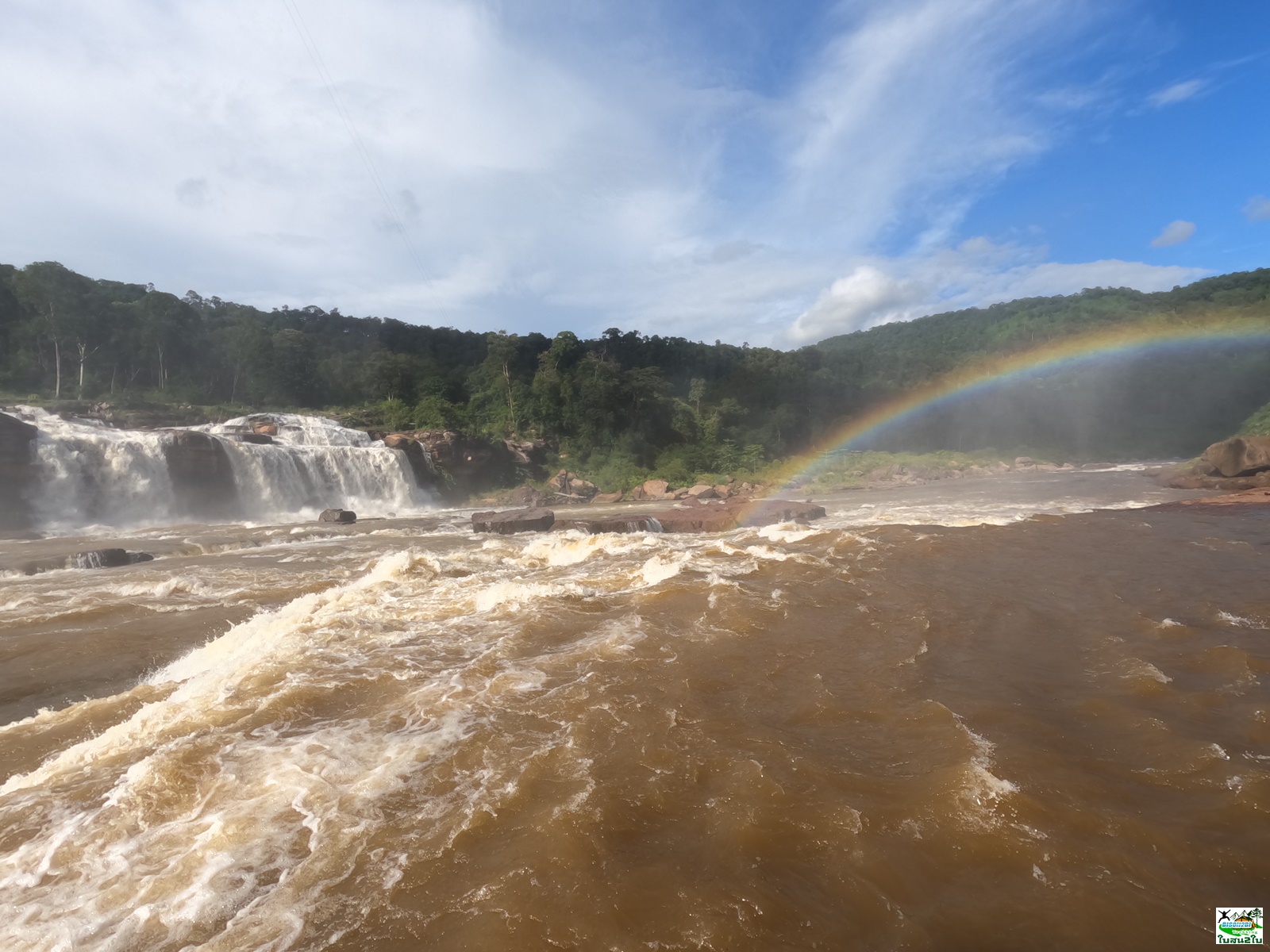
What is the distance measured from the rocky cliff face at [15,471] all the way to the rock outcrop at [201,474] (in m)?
3.90

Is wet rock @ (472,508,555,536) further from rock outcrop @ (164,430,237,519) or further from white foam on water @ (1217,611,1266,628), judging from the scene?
white foam on water @ (1217,611,1266,628)

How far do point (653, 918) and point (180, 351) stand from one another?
166 feet

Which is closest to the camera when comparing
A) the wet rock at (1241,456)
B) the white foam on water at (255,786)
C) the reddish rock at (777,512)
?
the white foam on water at (255,786)

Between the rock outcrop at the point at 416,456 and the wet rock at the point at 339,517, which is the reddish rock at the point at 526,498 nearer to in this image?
the rock outcrop at the point at 416,456

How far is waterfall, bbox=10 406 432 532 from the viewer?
870 inches

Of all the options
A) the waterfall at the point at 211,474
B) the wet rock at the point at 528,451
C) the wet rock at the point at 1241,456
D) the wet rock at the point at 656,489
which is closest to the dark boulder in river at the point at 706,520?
the wet rock at the point at 656,489

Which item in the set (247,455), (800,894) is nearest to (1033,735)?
(800,894)

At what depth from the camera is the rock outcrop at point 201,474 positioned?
2456cm

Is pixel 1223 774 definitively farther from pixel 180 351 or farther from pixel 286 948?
pixel 180 351

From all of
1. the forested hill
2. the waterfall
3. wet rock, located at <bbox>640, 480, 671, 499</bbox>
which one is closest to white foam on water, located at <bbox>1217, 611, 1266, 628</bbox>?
wet rock, located at <bbox>640, 480, 671, 499</bbox>

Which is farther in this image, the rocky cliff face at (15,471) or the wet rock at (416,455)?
the wet rock at (416,455)

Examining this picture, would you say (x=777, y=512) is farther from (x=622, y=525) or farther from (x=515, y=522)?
(x=515, y=522)

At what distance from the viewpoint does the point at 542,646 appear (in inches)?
250

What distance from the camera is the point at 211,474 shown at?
2552cm
